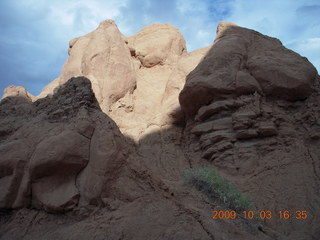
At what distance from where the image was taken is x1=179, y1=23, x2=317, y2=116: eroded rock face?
7504mm

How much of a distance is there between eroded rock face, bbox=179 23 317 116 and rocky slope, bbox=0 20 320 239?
26 millimetres

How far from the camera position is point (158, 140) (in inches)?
318

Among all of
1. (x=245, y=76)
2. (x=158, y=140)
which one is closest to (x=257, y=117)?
(x=245, y=76)

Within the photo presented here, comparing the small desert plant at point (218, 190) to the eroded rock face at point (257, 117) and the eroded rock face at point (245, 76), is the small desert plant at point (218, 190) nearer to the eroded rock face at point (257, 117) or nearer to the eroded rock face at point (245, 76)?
the eroded rock face at point (257, 117)

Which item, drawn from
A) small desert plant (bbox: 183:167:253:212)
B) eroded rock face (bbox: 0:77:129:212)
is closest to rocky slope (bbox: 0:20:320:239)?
eroded rock face (bbox: 0:77:129:212)

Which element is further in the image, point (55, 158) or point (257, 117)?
point (257, 117)

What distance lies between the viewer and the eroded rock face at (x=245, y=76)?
7504 millimetres

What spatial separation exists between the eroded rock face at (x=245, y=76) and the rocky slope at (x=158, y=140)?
0.03 m

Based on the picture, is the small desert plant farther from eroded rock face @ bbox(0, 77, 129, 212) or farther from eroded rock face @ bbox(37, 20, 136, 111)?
eroded rock face @ bbox(37, 20, 136, 111)

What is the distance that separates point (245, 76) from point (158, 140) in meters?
2.71

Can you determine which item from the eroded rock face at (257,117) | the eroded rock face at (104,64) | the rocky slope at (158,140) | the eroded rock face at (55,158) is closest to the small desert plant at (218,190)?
the rocky slope at (158,140)

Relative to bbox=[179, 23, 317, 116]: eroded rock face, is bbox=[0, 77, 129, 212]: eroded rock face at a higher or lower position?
lower

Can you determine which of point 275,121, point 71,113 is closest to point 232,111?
point 275,121

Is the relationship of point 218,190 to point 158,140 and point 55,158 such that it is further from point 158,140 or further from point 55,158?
point 158,140
